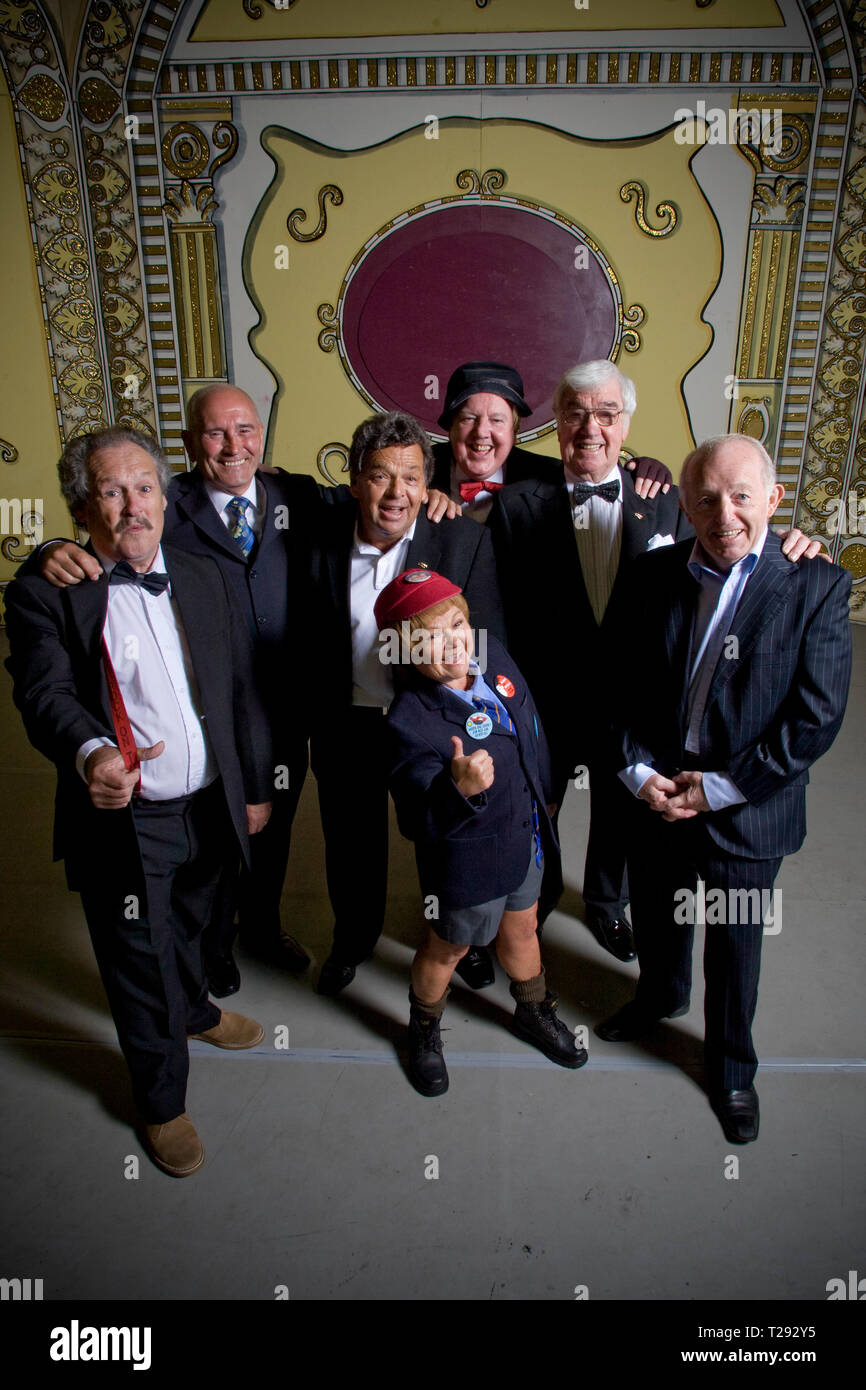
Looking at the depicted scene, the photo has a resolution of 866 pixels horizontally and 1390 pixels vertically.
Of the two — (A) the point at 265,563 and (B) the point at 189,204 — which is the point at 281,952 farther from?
(B) the point at 189,204

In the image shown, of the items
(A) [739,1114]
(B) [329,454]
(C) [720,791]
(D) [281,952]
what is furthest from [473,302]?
(A) [739,1114]

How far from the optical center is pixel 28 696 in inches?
86.9

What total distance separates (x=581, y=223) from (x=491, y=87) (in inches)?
42.1

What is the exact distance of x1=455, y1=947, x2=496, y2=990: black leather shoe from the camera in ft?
10.5

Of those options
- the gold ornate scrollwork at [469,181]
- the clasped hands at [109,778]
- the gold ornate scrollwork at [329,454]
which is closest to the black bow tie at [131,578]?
the clasped hands at [109,778]

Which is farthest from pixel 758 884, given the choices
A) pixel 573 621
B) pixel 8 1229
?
pixel 8 1229

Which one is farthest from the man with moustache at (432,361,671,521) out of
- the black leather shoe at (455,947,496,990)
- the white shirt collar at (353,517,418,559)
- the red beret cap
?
the black leather shoe at (455,947,496,990)

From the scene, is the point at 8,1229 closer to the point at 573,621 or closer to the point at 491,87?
the point at 573,621

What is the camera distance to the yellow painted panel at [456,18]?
5.80 meters

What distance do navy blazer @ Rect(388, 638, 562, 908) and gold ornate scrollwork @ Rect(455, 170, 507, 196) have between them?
5.00 meters

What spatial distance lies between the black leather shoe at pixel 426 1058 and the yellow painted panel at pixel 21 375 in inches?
230

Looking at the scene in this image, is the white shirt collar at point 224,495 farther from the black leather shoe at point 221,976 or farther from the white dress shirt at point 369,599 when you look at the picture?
the black leather shoe at point 221,976

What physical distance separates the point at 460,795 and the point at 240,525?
47.5 inches

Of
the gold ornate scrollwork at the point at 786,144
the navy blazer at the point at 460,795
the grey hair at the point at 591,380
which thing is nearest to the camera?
the navy blazer at the point at 460,795
